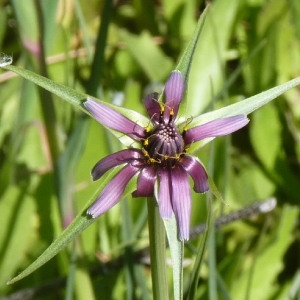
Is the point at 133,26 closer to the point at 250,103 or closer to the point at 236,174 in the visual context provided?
the point at 236,174

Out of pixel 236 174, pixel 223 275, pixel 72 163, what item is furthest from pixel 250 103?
pixel 236 174

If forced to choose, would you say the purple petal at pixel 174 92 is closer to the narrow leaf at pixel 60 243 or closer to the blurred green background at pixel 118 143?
the narrow leaf at pixel 60 243

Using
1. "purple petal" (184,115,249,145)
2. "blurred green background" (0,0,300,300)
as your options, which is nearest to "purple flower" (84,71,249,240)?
"purple petal" (184,115,249,145)

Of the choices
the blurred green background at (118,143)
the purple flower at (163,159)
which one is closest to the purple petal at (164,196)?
the purple flower at (163,159)

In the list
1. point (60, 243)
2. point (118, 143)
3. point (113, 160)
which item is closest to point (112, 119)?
point (113, 160)

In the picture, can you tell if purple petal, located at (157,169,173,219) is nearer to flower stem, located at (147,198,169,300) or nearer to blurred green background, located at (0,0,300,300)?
flower stem, located at (147,198,169,300)
